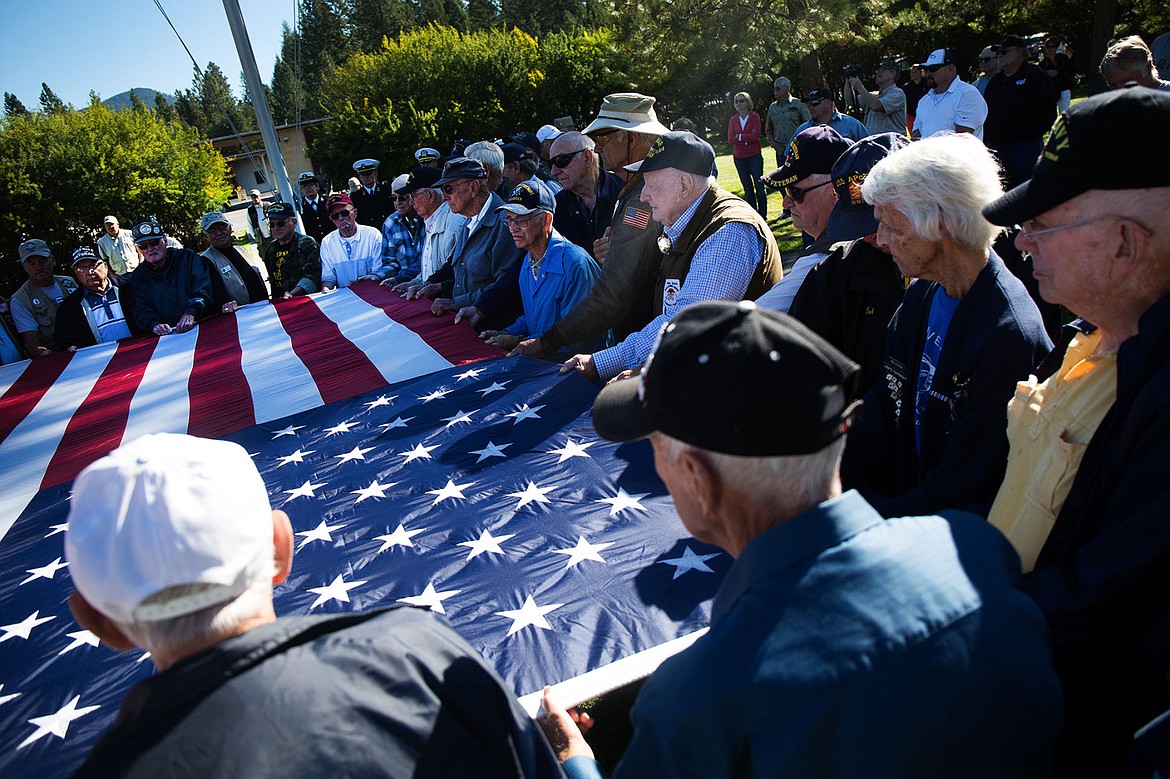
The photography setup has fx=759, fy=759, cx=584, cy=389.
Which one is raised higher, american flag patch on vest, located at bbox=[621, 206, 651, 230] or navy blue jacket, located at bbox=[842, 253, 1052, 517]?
american flag patch on vest, located at bbox=[621, 206, 651, 230]

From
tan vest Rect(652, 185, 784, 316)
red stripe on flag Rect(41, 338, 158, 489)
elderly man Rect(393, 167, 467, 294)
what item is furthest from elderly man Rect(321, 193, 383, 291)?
tan vest Rect(652, 185, 784, 316)

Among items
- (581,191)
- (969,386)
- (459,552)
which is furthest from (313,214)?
(969,386)

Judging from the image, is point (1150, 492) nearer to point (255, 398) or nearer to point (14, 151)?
point (255, 398)

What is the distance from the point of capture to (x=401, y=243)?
24.2 ft

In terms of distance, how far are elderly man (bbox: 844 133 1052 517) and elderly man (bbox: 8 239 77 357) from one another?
22.5ft

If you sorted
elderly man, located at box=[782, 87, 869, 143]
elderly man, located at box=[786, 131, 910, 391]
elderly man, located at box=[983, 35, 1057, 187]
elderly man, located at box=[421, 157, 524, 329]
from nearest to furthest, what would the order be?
elderly man, located at box=[786, 131, 910, 391], elderly man, located at box=[421, 157, 524, 329], elderly man, located at box=[983, 35, 1057, 187], elderly man, located at box=[782, 87, 869, 143]

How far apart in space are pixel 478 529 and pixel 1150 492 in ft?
6.15

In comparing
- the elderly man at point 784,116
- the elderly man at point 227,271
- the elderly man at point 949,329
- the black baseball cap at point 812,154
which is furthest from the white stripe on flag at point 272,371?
the elderly man at point 784,116

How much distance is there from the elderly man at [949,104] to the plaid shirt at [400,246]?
17.2 ft

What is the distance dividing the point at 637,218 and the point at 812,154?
1.16 m

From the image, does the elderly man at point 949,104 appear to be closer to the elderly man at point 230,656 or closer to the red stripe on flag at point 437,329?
the red stripe on flag at point 437,329

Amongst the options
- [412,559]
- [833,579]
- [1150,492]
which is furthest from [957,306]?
[412,559]

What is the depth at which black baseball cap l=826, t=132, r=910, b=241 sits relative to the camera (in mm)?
2682

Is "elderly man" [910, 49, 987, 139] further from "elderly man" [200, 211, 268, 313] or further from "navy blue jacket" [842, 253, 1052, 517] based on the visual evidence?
"elderly man" [200, 211, 268, 313]
